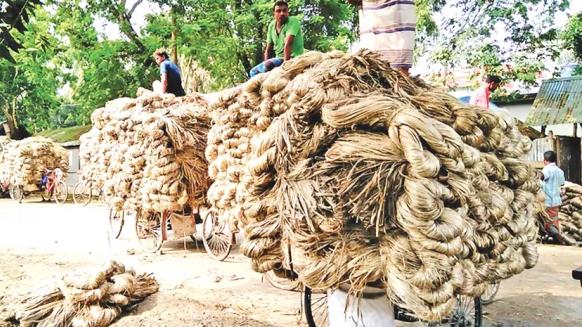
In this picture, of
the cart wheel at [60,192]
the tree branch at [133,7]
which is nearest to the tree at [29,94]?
the tree branch at [133,7]

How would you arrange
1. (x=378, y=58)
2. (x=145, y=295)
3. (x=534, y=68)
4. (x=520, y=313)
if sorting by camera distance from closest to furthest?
(x=378, y=58), (x=520, y=313), (x=145, y=295), (x=534, y=68)

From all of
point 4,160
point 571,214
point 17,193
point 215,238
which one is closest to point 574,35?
point 571,214

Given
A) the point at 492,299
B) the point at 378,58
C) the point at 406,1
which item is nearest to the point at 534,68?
the point at 492,299

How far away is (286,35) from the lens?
21.7ft

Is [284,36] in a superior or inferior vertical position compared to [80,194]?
superior

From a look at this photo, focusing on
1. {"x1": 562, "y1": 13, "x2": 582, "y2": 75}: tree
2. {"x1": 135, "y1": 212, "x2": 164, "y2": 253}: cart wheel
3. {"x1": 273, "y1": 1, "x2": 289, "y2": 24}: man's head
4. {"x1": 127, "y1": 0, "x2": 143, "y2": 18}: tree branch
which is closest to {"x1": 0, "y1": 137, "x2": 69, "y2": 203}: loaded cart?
{"x1": 127, "y1": 0, "x2": 143, "y2": 18}: tree branch

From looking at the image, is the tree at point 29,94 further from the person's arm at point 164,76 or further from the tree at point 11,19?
the tree at point 11,19

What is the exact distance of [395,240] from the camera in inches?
93.0

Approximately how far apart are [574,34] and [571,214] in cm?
729

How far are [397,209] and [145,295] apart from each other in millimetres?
4226

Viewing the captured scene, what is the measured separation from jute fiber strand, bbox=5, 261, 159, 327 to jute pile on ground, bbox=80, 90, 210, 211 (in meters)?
1.91

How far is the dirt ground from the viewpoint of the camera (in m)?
5.12

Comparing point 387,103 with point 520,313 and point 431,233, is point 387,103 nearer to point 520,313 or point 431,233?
point 431,233

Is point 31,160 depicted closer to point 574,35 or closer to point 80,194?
point 80,194
